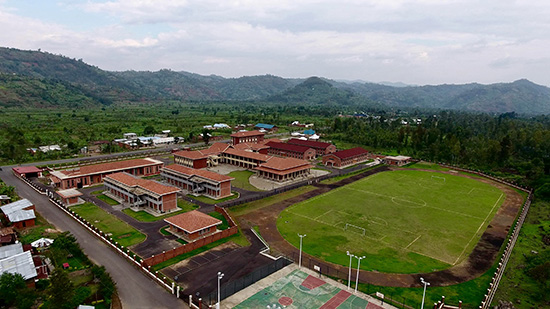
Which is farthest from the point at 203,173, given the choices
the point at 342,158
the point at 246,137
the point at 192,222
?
the point at 246,137

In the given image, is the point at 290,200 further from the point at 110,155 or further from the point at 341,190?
the point at 110,155

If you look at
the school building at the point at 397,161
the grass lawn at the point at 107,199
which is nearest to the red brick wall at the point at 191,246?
the grass lawn at the point at 107,199

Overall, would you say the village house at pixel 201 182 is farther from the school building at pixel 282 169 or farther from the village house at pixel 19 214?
the village house at pixel 19 214

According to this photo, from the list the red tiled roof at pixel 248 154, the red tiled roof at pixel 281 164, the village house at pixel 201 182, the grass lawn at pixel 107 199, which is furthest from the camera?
the red tiled roof at pixel 248 154

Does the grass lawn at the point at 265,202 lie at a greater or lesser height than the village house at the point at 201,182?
lesser

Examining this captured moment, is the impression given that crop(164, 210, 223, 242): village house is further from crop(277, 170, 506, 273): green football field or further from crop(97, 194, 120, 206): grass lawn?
crop(97, 194, 120, 206): grass lawn

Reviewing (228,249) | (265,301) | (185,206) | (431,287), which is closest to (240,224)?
(228,249)
